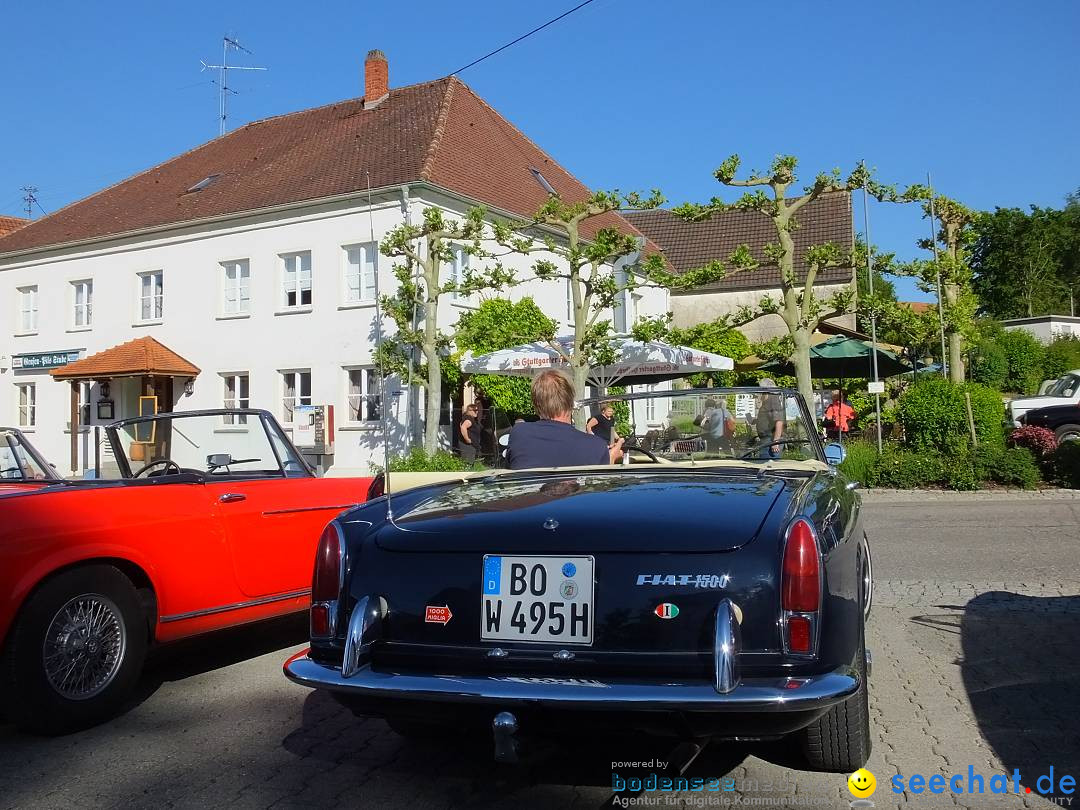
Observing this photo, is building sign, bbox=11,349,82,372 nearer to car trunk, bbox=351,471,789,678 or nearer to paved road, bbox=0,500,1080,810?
paved road, bbox=0,500,1080,810

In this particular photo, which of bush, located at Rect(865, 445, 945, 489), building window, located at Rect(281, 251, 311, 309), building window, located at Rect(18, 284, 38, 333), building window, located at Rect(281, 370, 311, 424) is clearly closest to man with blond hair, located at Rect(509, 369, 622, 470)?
bush, located at Rect(865, 445, 945, 489)

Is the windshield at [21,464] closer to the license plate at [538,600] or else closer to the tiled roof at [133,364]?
the license plate at [538,600]

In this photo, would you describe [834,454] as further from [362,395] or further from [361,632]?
[362,395]

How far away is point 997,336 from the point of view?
144 ft

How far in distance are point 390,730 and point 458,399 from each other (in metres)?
19.8

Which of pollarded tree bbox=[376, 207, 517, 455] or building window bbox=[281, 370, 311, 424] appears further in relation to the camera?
building window bbox=[281, 370, 311, 424]

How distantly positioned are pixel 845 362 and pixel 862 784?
19583 millimetres

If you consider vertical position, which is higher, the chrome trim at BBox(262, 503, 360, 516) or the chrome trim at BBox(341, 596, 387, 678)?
the chrome trim at BBox(262, 503, 360, 516)

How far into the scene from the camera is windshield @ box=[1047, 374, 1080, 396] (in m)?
23.6

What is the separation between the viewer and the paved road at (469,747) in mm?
3531

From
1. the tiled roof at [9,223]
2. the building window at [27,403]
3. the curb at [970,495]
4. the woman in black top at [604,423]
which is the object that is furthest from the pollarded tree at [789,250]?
the tiled roof at [9,223]

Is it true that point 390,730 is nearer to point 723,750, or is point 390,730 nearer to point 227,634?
point 723,750

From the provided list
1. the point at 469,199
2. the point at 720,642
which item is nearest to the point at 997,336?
the point at 469,199

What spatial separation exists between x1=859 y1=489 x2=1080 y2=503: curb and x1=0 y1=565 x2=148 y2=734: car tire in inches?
492
